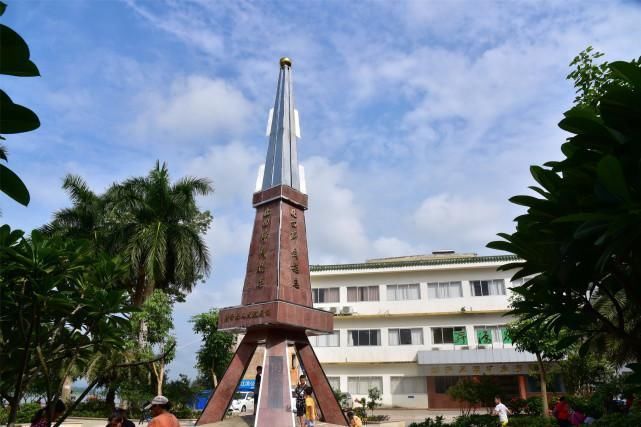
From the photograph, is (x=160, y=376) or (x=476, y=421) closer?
(x=476, y=421)

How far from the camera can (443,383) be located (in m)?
27.4

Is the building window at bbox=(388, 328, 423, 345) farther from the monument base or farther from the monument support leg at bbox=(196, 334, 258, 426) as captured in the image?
the monument support leg at bbox=(196, 334, 258, 426)

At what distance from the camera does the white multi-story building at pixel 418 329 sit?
26.9m

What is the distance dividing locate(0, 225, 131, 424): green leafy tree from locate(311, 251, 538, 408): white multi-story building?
24796mm

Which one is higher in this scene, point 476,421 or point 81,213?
point 81,213

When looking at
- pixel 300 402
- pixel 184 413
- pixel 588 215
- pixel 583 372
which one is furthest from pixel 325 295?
pixel 588 215

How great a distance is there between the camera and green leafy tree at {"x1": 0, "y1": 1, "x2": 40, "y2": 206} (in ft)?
5.02

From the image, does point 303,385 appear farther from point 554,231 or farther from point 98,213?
point 98,213

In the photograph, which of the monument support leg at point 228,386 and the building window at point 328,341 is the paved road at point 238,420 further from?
the building window at point 328,341

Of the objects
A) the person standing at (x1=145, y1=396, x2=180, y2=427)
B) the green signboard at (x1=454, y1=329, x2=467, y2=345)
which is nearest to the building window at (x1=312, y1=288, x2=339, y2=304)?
the green signboard at (x1=454, y1=329, x2=467, y2=345)

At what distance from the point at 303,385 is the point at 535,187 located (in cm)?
1043

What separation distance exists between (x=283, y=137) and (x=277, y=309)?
5.80 m

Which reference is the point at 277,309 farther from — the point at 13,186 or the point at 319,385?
the point at 13,186

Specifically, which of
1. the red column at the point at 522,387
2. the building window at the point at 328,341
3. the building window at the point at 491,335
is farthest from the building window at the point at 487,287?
the building window at the point at 328,341
